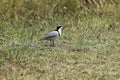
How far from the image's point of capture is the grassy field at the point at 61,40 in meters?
7.00

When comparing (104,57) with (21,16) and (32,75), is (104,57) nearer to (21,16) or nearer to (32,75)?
(32,75)

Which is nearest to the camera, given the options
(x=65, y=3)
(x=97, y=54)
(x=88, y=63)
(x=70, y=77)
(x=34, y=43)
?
(x=70, y=77)

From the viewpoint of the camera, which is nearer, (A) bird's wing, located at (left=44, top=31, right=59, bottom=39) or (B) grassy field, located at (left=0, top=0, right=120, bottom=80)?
(B) grassy field, located at (left=0, top=0, right=120, bottom=80)

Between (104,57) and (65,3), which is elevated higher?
(65,3)

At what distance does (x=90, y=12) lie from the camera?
37.9ft

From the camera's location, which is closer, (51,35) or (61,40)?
(51,35)

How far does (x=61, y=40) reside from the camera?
30.6 feet

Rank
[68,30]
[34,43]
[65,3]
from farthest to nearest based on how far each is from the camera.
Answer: [65,3], [68,30], [34,43]

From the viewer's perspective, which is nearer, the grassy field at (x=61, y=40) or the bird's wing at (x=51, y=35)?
the grassy field at (x=61, y=40)

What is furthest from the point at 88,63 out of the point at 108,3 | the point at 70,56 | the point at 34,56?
the point at 108,3

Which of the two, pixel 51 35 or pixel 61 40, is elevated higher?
pixel 51 35

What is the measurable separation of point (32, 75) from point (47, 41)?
2515 mm

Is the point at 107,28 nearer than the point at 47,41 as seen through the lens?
No

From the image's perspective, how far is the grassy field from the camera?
276 inches
